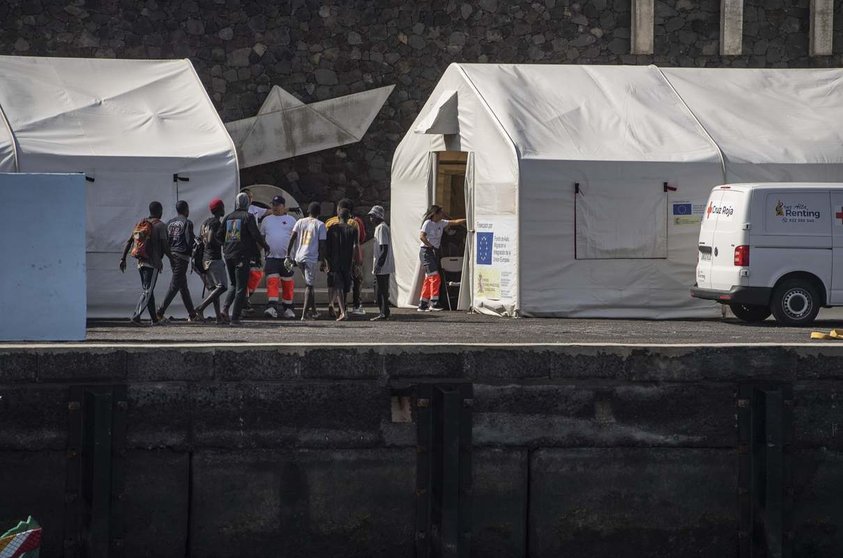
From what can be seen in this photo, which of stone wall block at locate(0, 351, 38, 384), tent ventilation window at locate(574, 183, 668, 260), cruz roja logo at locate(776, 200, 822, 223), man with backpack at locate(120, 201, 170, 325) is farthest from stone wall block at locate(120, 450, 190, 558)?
tent ventilation window at locate(574, 183, 668, 260)

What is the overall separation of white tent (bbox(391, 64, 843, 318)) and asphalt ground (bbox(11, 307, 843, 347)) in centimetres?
55

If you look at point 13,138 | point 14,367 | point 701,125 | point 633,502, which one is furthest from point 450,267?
point 14,367

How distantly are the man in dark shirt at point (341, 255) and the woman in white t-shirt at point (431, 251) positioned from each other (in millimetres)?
1945

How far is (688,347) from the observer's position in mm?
8789

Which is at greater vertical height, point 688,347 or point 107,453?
point 688,347

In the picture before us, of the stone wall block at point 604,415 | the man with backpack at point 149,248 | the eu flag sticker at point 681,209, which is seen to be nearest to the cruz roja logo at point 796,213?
the eu flag sticker at point 681,209

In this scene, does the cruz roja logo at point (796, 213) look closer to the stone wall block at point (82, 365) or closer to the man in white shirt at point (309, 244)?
the man in white shirt at point (309, 244)

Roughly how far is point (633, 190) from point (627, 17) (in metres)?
6.89

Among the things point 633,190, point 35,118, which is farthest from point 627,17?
point 35,118

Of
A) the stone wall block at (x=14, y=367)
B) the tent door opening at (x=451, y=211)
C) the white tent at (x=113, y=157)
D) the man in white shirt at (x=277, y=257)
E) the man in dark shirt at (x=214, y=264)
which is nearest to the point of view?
the stone wall block at (x=14, y=367)

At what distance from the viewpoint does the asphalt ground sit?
1424cm

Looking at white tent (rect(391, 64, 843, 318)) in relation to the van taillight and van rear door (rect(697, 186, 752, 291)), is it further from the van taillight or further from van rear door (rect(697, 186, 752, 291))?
the van taillight

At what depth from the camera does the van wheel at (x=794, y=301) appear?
56.6ft

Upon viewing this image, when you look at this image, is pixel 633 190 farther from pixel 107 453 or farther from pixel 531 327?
pixel 107 453
